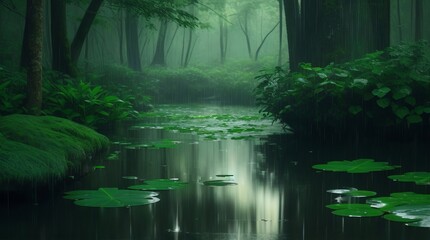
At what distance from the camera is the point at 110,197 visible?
583 centimetres

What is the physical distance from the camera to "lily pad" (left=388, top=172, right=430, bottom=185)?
6590 mm

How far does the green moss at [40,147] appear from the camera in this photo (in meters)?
5.86

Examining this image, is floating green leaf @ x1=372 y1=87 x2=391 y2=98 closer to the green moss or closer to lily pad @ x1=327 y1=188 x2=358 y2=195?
lily pad @ x1=327 y1=188 x2=358 y2=195

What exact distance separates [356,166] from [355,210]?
2.63m

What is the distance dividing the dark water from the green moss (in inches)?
10.6

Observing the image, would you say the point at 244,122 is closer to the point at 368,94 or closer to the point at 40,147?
the point at 368,94

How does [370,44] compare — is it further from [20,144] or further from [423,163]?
[20,144]

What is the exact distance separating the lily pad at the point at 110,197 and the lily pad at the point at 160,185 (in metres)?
0.29

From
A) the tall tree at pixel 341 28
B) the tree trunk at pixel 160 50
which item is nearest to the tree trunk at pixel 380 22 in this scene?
the tall tree at pixel 341 28

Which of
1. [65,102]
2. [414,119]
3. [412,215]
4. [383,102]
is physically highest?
[65,102]

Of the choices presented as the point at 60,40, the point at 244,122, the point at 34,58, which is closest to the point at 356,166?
the point at 34,58

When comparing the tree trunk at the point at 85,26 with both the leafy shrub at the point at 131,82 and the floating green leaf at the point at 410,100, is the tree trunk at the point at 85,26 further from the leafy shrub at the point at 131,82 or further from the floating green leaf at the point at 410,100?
the floating green leaf at the point at 410,100

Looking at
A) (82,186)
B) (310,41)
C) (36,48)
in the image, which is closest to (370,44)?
(310,41)

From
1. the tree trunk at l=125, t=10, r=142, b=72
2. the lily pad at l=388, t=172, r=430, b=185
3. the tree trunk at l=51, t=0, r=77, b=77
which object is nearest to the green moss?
the lily pad at l=388, t=172, r=430, b=185
